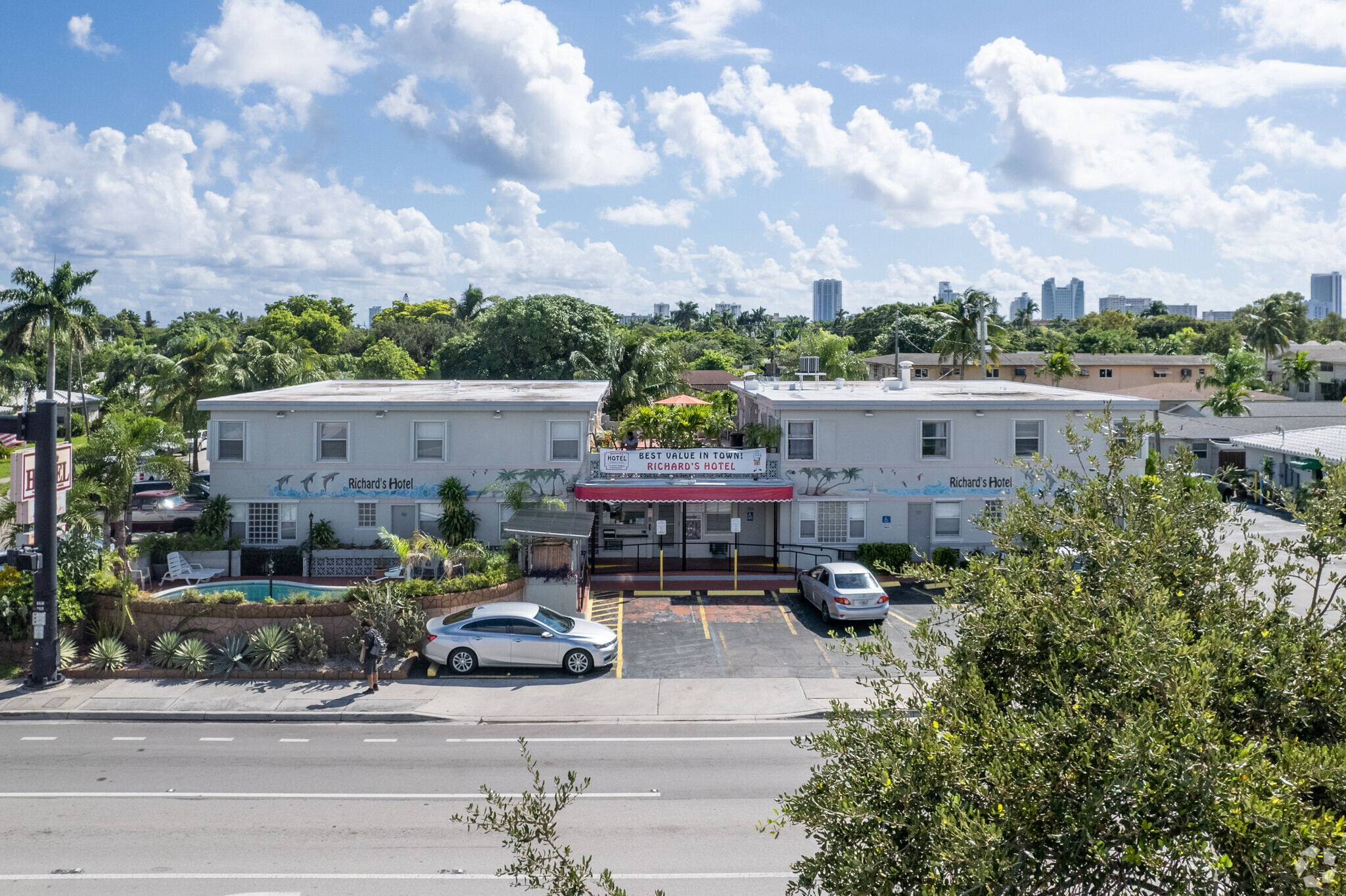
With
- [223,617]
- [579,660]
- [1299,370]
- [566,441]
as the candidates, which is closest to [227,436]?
[223,617]

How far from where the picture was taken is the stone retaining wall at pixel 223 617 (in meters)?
21.3

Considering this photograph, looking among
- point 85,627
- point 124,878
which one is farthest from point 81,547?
point 124,878

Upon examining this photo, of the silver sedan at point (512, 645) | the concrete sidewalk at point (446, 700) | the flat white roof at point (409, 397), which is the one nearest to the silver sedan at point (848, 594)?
the concrete sidewalk at point (446, 700)

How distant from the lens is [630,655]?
2252 cm

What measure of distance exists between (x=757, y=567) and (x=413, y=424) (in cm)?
1151

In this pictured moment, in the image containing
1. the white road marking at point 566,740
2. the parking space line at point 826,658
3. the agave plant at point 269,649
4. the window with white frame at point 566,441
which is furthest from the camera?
the window with white frame at point 566,441

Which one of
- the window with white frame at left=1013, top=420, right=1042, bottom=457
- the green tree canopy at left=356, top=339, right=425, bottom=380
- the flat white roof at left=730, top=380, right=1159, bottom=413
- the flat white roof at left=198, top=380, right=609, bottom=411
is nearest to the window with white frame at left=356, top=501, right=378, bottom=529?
the flat white roof at left=198, top=380, right=609, bottom=411

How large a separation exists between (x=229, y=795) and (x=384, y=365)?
5777 cm

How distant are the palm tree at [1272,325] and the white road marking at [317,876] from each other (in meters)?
79.5

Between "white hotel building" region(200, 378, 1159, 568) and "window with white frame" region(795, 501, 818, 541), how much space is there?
0.04 m

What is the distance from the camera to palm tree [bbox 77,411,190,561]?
85.6ft

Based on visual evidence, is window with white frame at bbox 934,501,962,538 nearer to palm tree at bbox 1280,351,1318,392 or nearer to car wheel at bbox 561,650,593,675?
car wheel at bbox 561,650,593,675

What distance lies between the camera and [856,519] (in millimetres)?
30828

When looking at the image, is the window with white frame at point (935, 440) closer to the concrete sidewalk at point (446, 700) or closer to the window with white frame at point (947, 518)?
the window with white frame at point (947, 518)
